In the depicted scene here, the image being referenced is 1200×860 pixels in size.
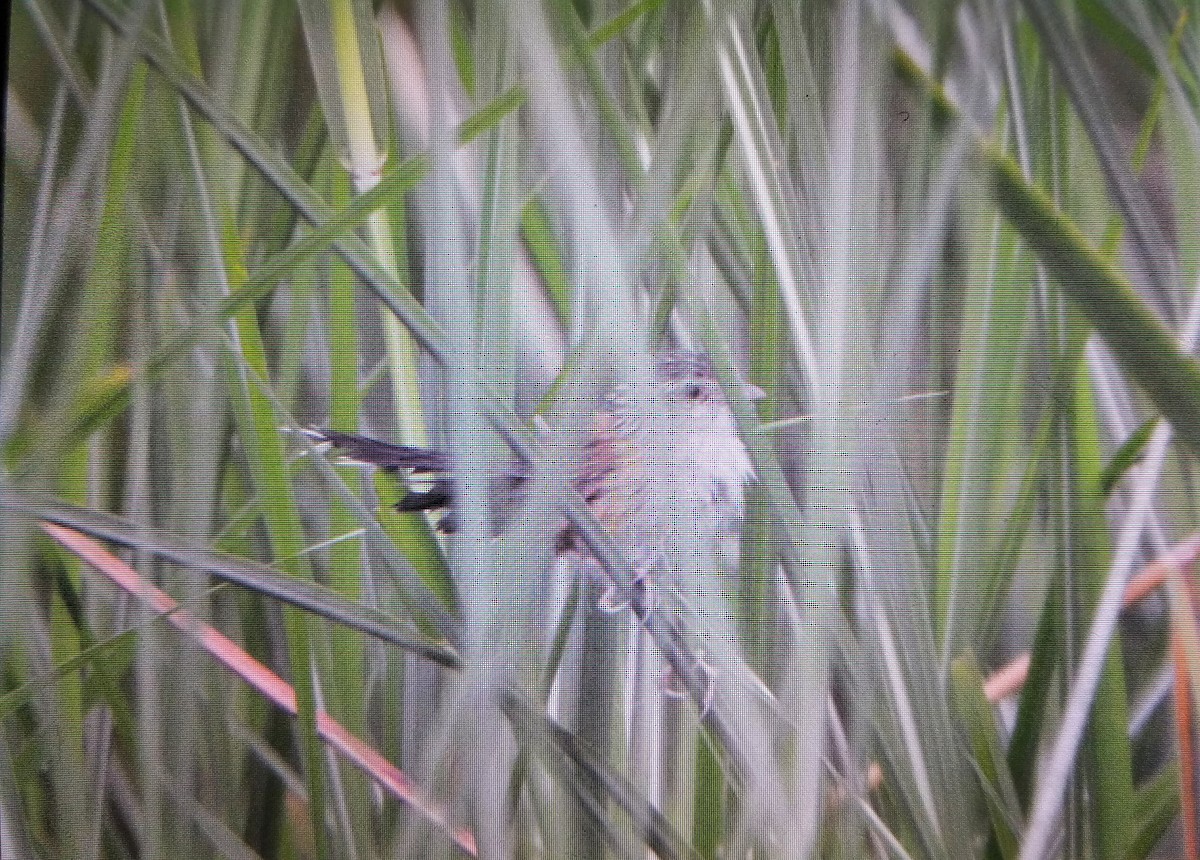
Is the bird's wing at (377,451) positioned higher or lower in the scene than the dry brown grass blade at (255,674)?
higher

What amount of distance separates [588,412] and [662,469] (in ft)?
0.20

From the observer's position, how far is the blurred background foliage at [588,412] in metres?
0.49

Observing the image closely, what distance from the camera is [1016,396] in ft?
1.63

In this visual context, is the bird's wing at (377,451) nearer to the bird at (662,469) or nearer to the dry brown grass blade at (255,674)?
the bird at (662,469)

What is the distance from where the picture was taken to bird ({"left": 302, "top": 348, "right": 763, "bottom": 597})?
500 mm

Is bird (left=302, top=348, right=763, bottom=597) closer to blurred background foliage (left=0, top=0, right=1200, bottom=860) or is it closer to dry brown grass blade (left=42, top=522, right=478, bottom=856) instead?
blurred background foliage (left=0, top=0, right=1200, bottom=860)

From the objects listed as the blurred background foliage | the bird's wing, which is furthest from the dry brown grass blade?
the bird's wing

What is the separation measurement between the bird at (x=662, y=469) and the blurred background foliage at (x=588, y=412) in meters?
0.01

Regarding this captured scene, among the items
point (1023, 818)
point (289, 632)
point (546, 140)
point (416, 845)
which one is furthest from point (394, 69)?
point (1023, 818)

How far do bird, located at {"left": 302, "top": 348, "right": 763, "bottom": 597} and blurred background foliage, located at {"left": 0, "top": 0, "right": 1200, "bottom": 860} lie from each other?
0.01 m

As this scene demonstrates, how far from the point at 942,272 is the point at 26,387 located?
0.61 metres

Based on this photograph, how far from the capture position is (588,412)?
19.8 inches

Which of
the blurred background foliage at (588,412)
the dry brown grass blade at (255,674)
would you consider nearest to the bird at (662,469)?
the blurred background foliage at (588,412)

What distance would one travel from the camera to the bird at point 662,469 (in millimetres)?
500
